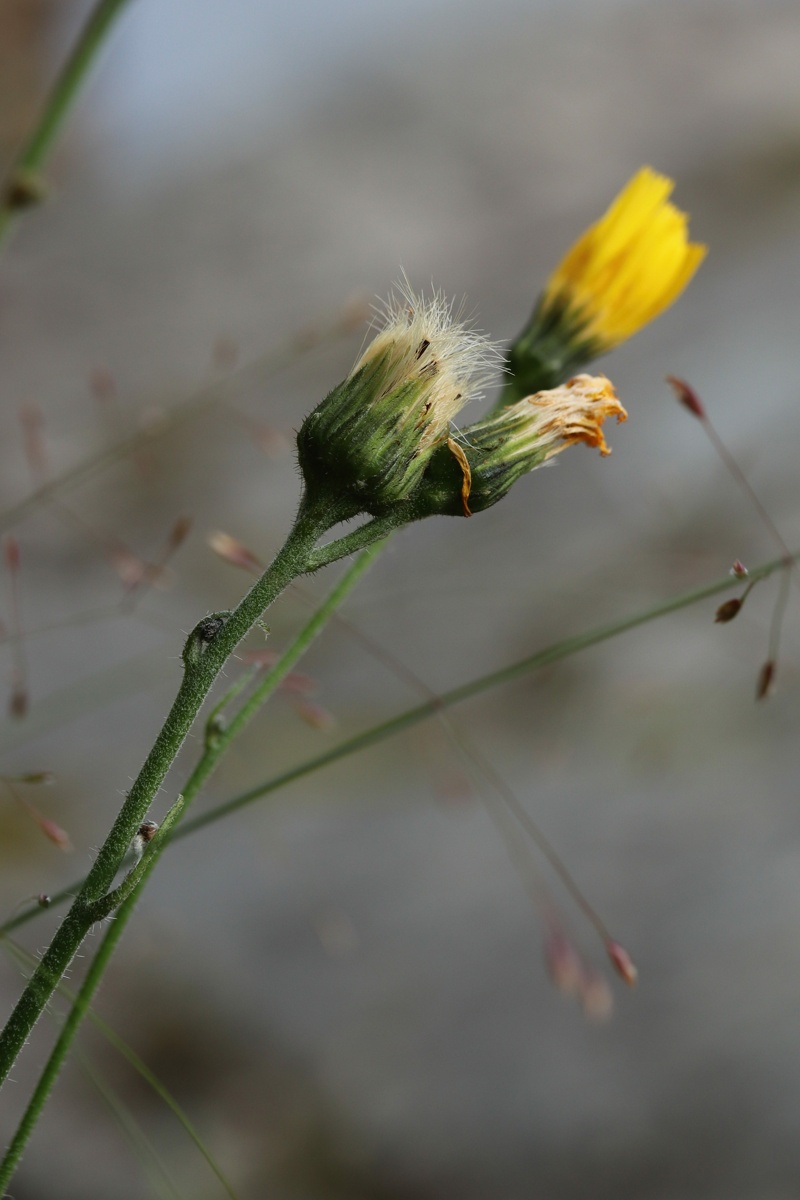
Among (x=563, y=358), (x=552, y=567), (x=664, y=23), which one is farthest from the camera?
(x=664, y=23)

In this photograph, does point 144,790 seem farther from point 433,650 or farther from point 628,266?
point 433,650

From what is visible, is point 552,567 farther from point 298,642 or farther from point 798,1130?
point 298,642

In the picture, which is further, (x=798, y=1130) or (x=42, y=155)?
(x=798, y=1130)

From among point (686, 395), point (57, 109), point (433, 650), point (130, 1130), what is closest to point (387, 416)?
point (57, 109)

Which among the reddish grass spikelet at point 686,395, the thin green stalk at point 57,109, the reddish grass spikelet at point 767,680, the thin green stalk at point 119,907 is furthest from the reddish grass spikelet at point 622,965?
the thin green stalk at point 57,109

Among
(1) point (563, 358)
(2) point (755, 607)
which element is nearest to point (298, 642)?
(1) point (563, 358)

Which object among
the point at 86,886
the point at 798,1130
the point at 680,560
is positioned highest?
the point at 86,886

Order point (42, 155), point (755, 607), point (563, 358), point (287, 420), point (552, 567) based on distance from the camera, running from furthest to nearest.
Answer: point (287, 420)
point (552, 567)
point (755, 607)
point (563, 358)
point (42, 155)
